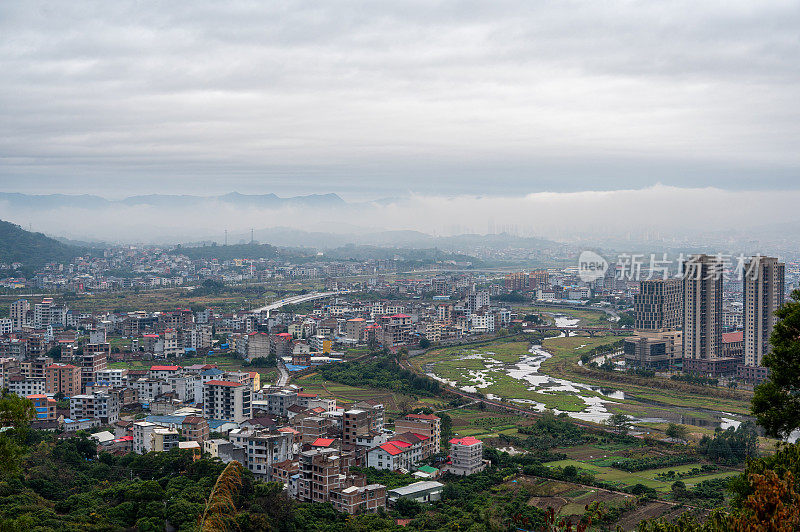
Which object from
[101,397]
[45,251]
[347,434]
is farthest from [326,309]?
[45,251]

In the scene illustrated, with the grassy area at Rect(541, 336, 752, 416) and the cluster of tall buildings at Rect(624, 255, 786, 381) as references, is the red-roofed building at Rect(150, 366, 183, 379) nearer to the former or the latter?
the grassy area at Rect(541, 336, 752, 416)

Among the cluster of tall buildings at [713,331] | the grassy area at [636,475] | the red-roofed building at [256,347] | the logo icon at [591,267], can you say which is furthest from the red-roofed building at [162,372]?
the logo icon at [591,267]

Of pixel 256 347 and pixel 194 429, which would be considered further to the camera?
pixel 256 347

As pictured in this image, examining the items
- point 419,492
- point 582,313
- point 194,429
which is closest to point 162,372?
point 194,429

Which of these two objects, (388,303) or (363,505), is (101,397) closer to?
(363,505)

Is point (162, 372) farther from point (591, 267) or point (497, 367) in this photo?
point (591, 267)

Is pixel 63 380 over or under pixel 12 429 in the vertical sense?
under
